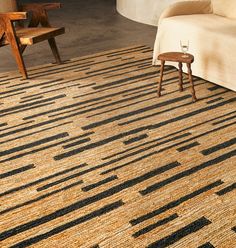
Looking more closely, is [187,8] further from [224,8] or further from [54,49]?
[54,49]

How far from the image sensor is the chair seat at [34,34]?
10.7 feet

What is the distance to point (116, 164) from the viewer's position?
6.84 ft

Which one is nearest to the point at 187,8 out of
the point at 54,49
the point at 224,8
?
the point at 224,8

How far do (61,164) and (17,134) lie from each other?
1.84ft

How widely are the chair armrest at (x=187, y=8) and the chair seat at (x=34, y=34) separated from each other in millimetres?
1151

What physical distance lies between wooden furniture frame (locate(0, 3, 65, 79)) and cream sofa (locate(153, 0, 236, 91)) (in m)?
1.15

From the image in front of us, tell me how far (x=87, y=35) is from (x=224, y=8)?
2102 mm

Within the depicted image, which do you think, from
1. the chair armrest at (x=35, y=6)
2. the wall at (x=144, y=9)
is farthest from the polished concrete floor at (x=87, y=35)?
the chair armrest at (x=35, y=6)

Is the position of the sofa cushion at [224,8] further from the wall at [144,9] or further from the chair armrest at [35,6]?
the chair armrest at [35,6]

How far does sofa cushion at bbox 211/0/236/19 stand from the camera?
3.51m

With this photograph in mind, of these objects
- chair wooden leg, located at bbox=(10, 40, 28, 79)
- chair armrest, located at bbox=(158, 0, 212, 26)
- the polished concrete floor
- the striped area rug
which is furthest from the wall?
chair wooden leg, located at bbox=(10, 40, 28, 79)

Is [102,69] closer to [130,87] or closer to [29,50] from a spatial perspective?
[130,87]

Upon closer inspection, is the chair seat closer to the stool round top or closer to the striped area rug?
the striped area rug

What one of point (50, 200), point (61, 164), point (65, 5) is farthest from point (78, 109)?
point (65, 5)
